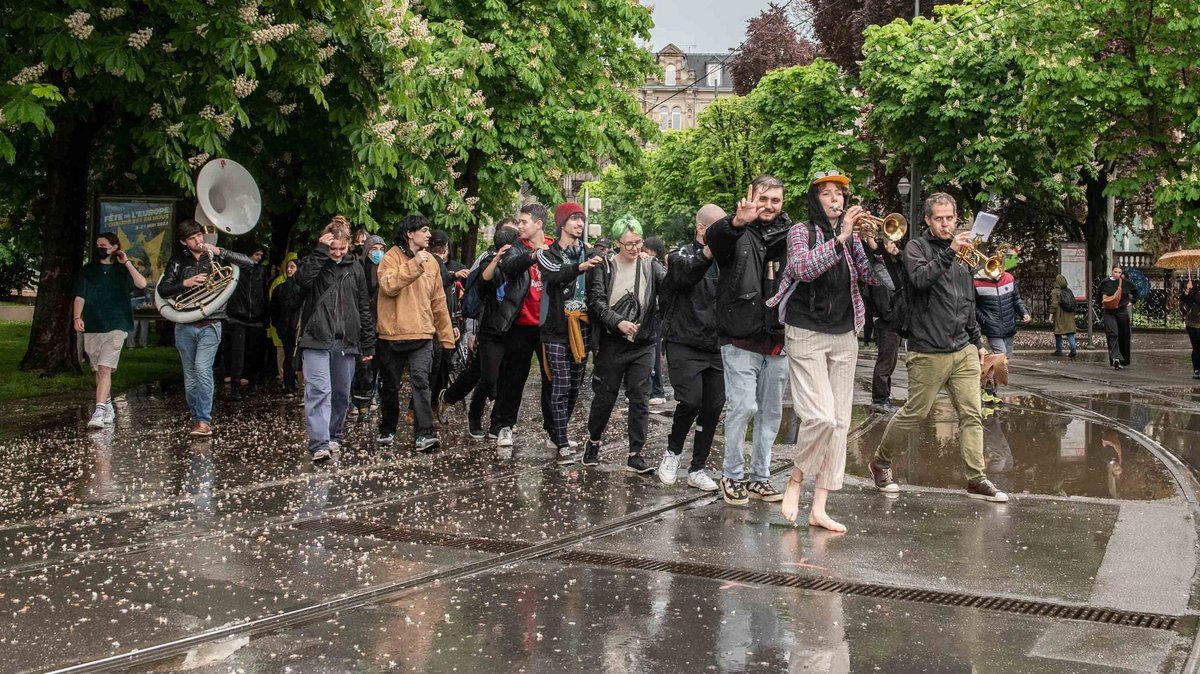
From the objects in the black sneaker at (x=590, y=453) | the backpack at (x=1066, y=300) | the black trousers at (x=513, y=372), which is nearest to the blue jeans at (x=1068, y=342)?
the backpack at (x=1066, y=300)

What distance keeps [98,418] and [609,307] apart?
17.6ft

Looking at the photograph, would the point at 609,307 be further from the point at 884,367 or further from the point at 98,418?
the point at 884,367

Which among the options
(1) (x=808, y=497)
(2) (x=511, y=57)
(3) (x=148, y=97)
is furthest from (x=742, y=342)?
(2) (x=511, y=57)

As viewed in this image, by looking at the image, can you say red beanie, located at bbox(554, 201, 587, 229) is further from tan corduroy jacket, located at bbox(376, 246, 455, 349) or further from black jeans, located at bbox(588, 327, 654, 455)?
tan corduroy jacket, located at bbox(376, 246, 455, 349)

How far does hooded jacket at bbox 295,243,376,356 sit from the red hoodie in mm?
1320

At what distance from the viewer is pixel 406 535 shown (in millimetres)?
7160

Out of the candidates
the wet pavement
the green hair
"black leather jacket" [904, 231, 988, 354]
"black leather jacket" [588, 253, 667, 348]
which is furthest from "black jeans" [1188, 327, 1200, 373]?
the green hair

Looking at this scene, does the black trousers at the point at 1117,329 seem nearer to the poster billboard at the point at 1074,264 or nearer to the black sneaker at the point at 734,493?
the poster billboard at the point at 1074,264

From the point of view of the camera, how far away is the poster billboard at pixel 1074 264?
29.0m

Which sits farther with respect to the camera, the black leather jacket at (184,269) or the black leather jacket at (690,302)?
the black leather jacket at (184,269)

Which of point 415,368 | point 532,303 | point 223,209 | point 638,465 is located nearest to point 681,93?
point 223,209

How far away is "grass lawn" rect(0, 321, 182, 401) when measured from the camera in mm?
14977

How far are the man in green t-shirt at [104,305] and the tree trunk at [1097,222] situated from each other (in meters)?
28.7

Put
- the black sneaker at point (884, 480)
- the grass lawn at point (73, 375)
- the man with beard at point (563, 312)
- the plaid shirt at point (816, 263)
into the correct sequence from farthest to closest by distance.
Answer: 1. the grass lawn at point (73, 375)
2. the man with beard at point (563, 312)
3. the black sneaker at point (884, 480)
4. the plaid shirt at point (816, 263)
